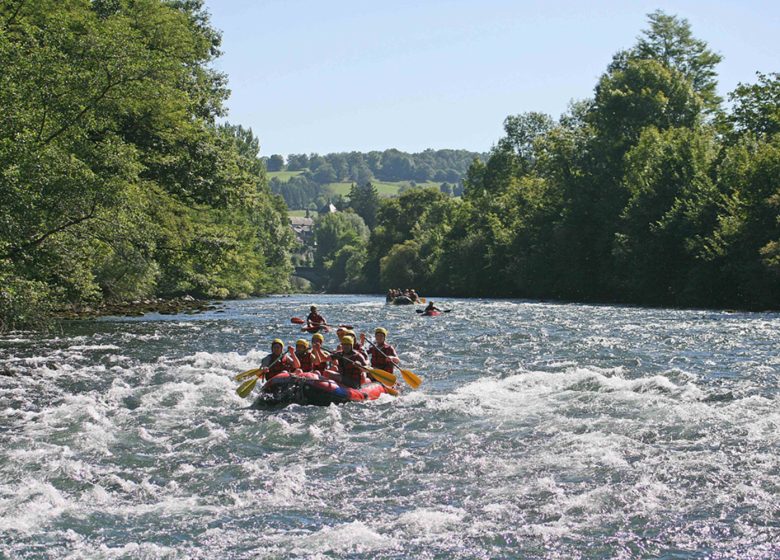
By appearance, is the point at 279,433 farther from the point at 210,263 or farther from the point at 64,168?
the point at 210,263

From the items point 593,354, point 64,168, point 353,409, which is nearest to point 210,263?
point 64,168

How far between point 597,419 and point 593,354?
9703 mm

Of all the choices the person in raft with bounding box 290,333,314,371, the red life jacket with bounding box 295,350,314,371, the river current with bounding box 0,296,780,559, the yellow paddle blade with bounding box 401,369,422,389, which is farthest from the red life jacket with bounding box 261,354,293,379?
the yellow paddle blade with bounding box 401,369,422,389

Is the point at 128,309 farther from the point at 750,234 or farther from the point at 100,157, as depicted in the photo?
the point at 750,234

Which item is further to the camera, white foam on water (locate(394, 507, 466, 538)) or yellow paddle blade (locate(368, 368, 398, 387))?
yellow paddle blade (locate(368, 368, 398, 387))

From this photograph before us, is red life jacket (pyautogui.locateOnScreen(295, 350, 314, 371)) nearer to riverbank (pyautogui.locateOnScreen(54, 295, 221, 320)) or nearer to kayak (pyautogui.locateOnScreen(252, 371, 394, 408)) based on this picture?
kayak (pyautogui.locateOnScreen(252, 371, 394, 408))

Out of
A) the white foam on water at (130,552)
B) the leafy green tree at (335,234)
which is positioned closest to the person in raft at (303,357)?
the white foam on water at (130,552)

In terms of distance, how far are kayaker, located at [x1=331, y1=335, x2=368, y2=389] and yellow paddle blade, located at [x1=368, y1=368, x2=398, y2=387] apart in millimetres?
224

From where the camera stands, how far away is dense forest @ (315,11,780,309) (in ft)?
149

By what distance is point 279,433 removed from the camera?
14.5 m

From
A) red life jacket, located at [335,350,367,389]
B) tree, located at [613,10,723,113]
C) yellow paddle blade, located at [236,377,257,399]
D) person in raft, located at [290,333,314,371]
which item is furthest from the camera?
tree, located at [613,10,723,113]

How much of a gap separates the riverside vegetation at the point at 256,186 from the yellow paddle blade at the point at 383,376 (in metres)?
9.73

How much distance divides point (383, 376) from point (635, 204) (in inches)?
1536

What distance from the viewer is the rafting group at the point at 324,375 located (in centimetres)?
1695
